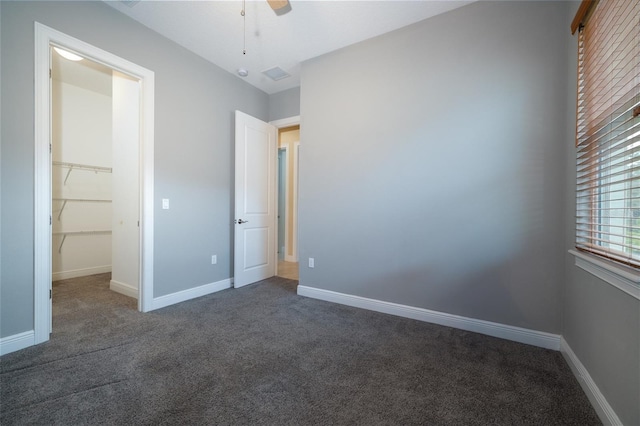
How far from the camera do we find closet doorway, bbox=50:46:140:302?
310cm

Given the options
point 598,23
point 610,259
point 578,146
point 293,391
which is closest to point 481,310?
point 610,259

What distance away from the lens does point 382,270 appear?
2654 millimetres

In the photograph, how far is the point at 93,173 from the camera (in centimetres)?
408

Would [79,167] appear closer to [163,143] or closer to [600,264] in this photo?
[163,143]

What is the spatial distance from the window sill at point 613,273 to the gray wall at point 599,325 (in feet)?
0.13

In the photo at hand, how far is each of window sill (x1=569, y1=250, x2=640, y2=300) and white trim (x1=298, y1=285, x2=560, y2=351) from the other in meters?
0.74

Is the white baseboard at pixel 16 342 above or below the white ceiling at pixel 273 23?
below

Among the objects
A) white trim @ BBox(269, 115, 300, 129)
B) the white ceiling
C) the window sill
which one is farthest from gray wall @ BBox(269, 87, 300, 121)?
the window sill

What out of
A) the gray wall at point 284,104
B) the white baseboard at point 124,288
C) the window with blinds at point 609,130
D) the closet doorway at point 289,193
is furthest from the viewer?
the closet doorway at point 289,193

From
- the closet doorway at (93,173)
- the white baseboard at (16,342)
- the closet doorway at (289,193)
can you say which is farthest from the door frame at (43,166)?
the closet doorway at (289,193)

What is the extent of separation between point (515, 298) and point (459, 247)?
1.82 ft

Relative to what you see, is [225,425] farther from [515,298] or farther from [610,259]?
[515,298]

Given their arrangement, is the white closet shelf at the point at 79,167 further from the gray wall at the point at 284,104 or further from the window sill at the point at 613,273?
the window sill at the point at 613,273

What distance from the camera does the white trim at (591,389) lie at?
47.6 inches
